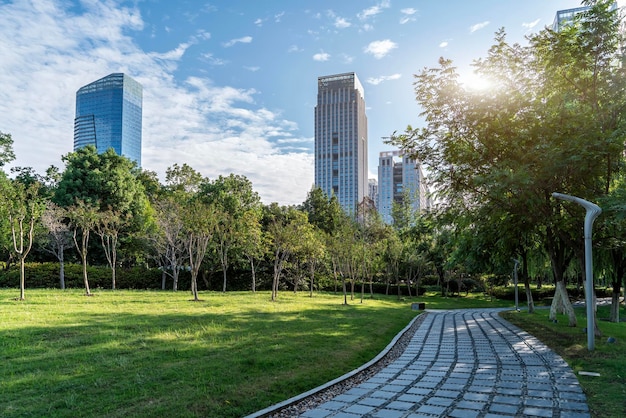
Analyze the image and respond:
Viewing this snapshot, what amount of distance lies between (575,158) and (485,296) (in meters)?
29.7

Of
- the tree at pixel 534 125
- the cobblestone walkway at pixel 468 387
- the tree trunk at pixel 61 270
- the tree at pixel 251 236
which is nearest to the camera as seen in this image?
the cobblestone walkway at pixel 468 387

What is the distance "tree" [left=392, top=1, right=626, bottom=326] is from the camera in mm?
9656

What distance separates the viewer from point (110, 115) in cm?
10638

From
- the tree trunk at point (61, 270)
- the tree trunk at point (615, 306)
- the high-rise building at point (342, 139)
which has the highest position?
the high-rise building at point (342, 139)

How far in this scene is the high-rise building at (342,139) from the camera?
3979 inches

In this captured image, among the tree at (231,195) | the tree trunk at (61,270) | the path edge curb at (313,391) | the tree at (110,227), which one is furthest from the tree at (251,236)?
the path edge curb at (313,391)

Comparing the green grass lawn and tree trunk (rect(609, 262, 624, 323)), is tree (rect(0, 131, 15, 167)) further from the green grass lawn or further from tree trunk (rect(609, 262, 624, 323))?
tree trunk (rect(609, 262, 624, 323))

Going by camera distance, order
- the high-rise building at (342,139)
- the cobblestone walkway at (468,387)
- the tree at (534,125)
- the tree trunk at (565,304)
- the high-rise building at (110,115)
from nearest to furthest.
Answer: the cobblestone walkway at (468,387) → the tree at (534,125) → the tree trunk at (565,304) → the high-rise building at (342,139) → the high-rise building at (110,115)

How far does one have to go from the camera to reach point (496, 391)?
573 cm

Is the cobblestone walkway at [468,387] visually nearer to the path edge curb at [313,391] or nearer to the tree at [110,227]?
the path edge curb at [313,391]

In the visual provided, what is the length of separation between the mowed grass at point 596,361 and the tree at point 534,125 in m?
2.55

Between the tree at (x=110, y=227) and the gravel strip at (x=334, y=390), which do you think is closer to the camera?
the gravel strip at (x=334, y=390)

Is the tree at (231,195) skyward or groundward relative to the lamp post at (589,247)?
skyward

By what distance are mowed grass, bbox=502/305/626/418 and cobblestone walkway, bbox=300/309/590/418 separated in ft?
0.58
